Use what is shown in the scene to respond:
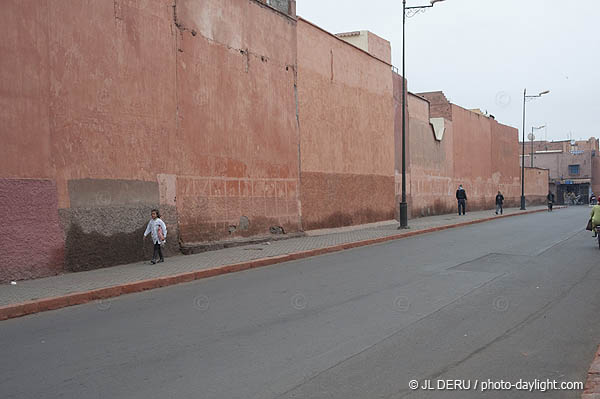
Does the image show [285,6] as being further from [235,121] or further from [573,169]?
[573,169]

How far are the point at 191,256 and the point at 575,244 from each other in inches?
443

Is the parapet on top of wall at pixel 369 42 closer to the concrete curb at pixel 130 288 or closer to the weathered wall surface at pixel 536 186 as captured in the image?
the concrete curb at pixel 130 288

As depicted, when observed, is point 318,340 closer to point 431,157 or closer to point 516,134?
point 431,157

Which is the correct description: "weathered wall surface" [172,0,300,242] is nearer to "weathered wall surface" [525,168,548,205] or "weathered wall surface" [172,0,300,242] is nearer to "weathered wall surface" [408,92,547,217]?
"weathered wall surface" [408,92,547,217]

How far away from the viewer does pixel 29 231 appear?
10.7 m

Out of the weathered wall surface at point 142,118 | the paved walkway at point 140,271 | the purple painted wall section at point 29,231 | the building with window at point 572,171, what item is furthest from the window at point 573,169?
the purple painted wall section at point 29,231

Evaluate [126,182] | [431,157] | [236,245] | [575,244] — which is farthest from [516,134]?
[126,182]

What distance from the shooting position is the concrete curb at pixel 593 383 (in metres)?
4.29

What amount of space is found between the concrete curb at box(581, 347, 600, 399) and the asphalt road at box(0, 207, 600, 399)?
0.35ft

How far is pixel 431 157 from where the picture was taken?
35.9 meters

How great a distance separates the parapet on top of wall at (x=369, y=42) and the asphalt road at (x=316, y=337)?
22.0m

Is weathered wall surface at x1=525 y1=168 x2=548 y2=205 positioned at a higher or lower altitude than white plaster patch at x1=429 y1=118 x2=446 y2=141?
lower

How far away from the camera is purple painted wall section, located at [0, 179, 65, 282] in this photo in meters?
10.2

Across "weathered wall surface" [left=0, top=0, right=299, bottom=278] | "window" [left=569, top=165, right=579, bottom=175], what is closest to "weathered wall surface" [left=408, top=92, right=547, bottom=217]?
"weathered wall surface" [left=0, top=0, right=299, bottom=278]
